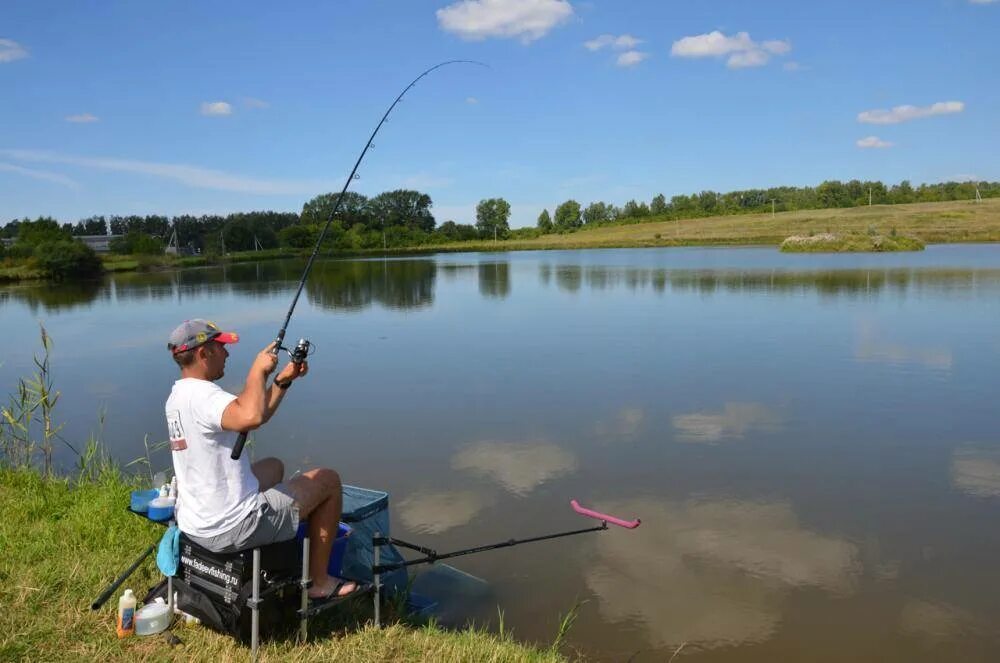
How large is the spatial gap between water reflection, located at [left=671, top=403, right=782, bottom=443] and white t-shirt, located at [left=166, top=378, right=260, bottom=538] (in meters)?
5.05

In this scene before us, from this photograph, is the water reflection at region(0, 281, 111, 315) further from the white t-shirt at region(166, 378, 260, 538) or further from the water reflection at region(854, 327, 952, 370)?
the white t-shirt at region(166, 378, 260, 538)

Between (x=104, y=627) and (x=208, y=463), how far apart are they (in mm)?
1063

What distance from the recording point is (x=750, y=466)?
6.48m

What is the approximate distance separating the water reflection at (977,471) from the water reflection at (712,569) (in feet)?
4.98

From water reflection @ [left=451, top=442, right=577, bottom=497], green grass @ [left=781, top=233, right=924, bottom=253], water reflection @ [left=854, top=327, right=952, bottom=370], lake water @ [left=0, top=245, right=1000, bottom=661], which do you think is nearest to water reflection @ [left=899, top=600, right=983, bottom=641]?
lake water @ [left=0, top=245, right=1000, bottom=661]

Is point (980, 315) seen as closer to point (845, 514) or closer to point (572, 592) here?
point (845, 514)

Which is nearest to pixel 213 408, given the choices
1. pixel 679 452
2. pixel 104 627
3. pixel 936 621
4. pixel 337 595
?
pixel 337 595

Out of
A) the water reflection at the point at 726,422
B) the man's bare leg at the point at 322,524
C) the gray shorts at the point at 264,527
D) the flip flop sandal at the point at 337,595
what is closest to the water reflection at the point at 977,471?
the water reflection at the point at 726,422

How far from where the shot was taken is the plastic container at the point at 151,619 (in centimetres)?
337

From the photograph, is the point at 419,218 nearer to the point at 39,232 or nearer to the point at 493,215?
the point at 493,215

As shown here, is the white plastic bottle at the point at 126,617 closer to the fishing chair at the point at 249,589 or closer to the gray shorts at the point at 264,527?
the fishing chair at the point at 249,589

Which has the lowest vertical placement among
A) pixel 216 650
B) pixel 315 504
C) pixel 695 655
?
pixel 695 655

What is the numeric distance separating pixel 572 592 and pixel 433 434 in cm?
342

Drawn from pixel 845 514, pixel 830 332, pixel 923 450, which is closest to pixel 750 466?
pixel 845 514
